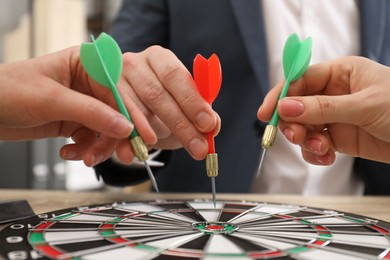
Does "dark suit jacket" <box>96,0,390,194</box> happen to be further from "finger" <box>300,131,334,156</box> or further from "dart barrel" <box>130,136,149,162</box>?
"dart barrel" <box>130,136,149,162</box>

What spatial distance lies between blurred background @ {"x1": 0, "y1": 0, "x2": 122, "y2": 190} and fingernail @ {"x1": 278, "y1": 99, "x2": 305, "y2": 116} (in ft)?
6.13

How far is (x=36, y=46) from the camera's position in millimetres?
2422

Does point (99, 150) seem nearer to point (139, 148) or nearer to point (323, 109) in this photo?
point (139, 148)

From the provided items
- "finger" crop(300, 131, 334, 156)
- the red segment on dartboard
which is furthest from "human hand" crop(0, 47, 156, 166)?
"finger" crop(300, 131, 334, 156)

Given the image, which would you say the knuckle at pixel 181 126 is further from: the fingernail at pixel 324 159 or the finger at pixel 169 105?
the fingernail at pixel 324 159

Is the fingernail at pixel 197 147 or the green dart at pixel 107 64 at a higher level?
the green dart at pixel 107 64

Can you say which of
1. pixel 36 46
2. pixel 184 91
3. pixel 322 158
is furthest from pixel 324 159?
pixel 36 46

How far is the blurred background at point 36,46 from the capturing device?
2.28m

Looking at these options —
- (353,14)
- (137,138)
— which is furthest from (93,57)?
(353,14)

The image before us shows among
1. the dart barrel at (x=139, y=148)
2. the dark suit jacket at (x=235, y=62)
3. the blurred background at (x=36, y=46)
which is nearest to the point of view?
the dart barrel at (x=139, y=148)

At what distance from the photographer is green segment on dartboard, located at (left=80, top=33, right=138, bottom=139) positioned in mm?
514

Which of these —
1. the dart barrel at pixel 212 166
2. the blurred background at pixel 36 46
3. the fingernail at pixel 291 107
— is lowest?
the dart barrel at pixel 212 166

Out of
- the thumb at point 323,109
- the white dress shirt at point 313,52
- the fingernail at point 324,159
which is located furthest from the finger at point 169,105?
the white dress shirt at point 313,52

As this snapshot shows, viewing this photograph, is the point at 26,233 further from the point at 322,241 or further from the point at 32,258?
the point at 322,241
